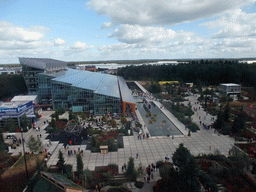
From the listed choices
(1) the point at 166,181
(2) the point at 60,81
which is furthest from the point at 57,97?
(1) the point at 166,181

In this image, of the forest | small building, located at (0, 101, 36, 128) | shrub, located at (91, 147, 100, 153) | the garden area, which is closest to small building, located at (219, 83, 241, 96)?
the forest

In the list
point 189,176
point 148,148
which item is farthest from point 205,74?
point 189,176

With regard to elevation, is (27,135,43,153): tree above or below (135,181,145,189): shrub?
above

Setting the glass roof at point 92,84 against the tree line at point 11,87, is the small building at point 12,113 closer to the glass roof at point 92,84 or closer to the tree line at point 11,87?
the glass roof at point 92,84

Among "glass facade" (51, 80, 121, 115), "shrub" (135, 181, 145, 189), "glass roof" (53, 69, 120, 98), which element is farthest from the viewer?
"glass roof" (53, 69, 120, 98)

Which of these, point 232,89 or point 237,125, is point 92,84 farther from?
point 232,89

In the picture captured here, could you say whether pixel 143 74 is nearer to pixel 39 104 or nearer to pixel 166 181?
pixel 39 104

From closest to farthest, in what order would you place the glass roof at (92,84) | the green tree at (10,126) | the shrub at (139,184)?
the shrub at (139,184) < the green tree at (10,126) < the glass roof at (92,84)

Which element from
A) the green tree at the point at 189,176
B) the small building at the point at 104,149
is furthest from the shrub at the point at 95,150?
the green tree at the point at 189,176

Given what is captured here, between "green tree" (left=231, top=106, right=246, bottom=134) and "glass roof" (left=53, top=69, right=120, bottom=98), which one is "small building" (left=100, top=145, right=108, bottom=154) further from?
"green tree" (left=231, top=106, right=246, bottom=134)
